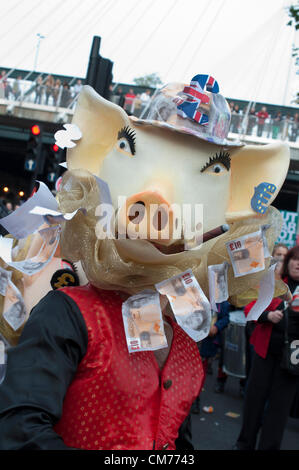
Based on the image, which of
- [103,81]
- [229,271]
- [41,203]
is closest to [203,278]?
[229,271]

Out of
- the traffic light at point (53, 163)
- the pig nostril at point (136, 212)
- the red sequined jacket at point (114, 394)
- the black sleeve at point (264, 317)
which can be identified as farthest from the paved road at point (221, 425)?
the traffic light at point (53, 163)

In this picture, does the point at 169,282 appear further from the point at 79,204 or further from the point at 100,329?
the point at 79,204

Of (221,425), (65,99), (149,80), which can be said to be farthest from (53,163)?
(149,80)

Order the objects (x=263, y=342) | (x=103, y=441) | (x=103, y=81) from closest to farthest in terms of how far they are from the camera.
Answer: (x=103, y=441) → (x=263, y=342) → (x=103, y=81)

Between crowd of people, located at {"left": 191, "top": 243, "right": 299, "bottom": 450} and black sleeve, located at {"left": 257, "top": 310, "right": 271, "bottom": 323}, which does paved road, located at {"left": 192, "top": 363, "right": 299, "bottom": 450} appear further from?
black sleeve, located at {"left": 257, "top": 310, "right": 271, "bottom": 323}

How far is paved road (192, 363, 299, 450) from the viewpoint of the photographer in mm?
4012

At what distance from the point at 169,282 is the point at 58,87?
15918mm

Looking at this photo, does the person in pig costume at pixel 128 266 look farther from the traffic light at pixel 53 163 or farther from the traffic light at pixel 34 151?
the traffic light at pixel 34 151

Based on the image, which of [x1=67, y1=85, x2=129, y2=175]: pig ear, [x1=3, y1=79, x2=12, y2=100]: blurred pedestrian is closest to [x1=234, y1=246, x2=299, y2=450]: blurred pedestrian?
[x1=67, y1=85, x2=129, y2=175]: pig ear

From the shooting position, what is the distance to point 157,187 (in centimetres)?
142

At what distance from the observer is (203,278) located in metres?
1.51

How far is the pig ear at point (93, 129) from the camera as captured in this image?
165 centimetres

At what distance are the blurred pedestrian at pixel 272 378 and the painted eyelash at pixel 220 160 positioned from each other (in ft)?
6.77

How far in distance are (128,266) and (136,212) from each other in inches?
6.4
